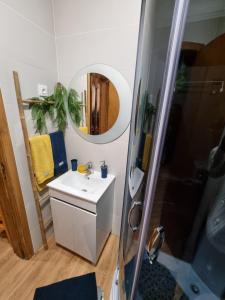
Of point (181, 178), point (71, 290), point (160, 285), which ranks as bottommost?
point (71, 290)

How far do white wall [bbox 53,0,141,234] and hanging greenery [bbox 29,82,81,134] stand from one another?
0.46 feet

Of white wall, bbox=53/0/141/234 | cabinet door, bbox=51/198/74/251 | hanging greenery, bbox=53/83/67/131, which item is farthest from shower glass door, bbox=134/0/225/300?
hanging greenery, bbox=53/83/67/131

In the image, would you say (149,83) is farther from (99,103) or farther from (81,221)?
(81,221)

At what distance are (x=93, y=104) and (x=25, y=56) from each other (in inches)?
25.1

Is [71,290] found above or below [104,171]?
below

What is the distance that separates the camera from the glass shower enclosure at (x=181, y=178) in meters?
0.64

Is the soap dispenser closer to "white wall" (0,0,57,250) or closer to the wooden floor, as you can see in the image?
"white wall" (0,0,57,250)

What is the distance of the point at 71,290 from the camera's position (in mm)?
1238

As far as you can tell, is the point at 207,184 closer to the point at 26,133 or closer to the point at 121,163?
the point at 121,163

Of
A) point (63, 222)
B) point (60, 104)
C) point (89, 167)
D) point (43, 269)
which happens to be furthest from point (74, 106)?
point (43, 269)

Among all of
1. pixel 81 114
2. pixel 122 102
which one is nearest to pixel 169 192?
pixel 122 102

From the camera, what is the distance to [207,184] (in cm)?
108

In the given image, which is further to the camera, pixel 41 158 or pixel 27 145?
pixel 41 158

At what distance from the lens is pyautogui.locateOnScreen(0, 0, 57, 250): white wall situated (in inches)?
40.9
